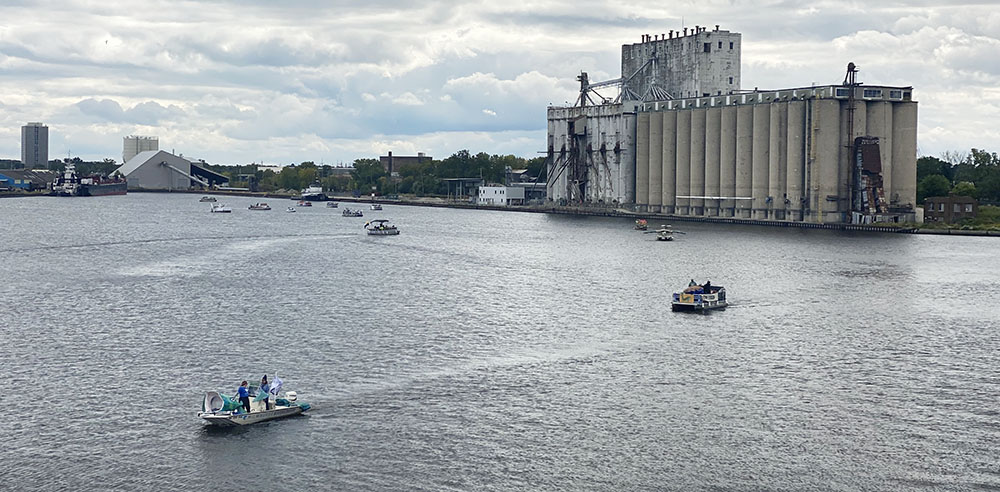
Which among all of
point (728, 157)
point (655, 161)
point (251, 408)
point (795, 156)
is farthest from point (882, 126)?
point (251, 408)

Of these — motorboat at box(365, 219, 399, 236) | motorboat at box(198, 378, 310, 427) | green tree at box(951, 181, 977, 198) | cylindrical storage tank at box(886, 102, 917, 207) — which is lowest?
motorboat at box(198, 378, 310, 427)

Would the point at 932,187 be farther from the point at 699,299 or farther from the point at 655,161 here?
the point at 699,299

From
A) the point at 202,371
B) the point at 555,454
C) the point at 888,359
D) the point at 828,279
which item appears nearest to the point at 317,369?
the point at 202,371

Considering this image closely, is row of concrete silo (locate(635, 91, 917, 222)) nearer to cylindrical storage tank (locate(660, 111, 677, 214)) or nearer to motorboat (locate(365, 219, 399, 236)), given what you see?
cylindrical storage tank (locate(660, 111, 677, 214))

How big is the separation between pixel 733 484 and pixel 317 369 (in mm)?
20645

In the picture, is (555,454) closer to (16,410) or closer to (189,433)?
(189,433)

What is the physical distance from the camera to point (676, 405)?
42375 millimetres

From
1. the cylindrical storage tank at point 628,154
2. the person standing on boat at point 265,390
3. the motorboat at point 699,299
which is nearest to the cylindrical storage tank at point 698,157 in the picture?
the cylindrical storage tank at point 628,154

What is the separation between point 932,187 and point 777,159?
2541 cm

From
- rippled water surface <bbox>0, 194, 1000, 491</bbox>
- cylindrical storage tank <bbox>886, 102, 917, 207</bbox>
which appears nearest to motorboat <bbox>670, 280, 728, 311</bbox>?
rippled water surface <bbox>0, 194, 1000, 491</bbox>

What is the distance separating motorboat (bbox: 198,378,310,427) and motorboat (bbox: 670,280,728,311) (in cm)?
3192

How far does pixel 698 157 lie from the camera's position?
164 meters

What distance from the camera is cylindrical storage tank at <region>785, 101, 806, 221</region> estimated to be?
463ft

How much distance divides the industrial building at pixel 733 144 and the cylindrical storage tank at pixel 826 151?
0.41ft
